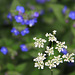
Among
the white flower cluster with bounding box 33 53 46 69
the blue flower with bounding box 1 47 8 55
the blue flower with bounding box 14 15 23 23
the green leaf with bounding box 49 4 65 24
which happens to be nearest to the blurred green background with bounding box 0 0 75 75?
the green leaf with bounding box 49 4 65 24

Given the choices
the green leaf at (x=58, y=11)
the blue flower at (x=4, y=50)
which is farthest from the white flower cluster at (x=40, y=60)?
the green leaf at (x=58, y=11)

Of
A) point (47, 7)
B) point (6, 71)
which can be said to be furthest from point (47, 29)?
point (6, 71)

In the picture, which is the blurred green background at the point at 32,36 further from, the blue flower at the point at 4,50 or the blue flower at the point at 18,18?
the blue flower at the point at 18,18

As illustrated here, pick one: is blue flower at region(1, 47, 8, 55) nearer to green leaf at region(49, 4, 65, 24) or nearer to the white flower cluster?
the white flower cluster

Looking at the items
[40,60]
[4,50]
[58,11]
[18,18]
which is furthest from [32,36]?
[40,60]

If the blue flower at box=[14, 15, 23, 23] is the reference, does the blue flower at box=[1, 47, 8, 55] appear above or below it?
below

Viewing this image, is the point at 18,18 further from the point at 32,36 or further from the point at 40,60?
the point at 40,60

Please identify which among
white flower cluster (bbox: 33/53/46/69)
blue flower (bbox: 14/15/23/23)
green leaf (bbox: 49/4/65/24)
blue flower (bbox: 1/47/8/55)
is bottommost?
white flower cluster (bbox: 33/53/46/69)

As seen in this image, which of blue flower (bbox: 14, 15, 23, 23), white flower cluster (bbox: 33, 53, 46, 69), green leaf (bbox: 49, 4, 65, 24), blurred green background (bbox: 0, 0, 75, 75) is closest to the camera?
white flower cluster (bbox: 33, 53, 46, 69)
